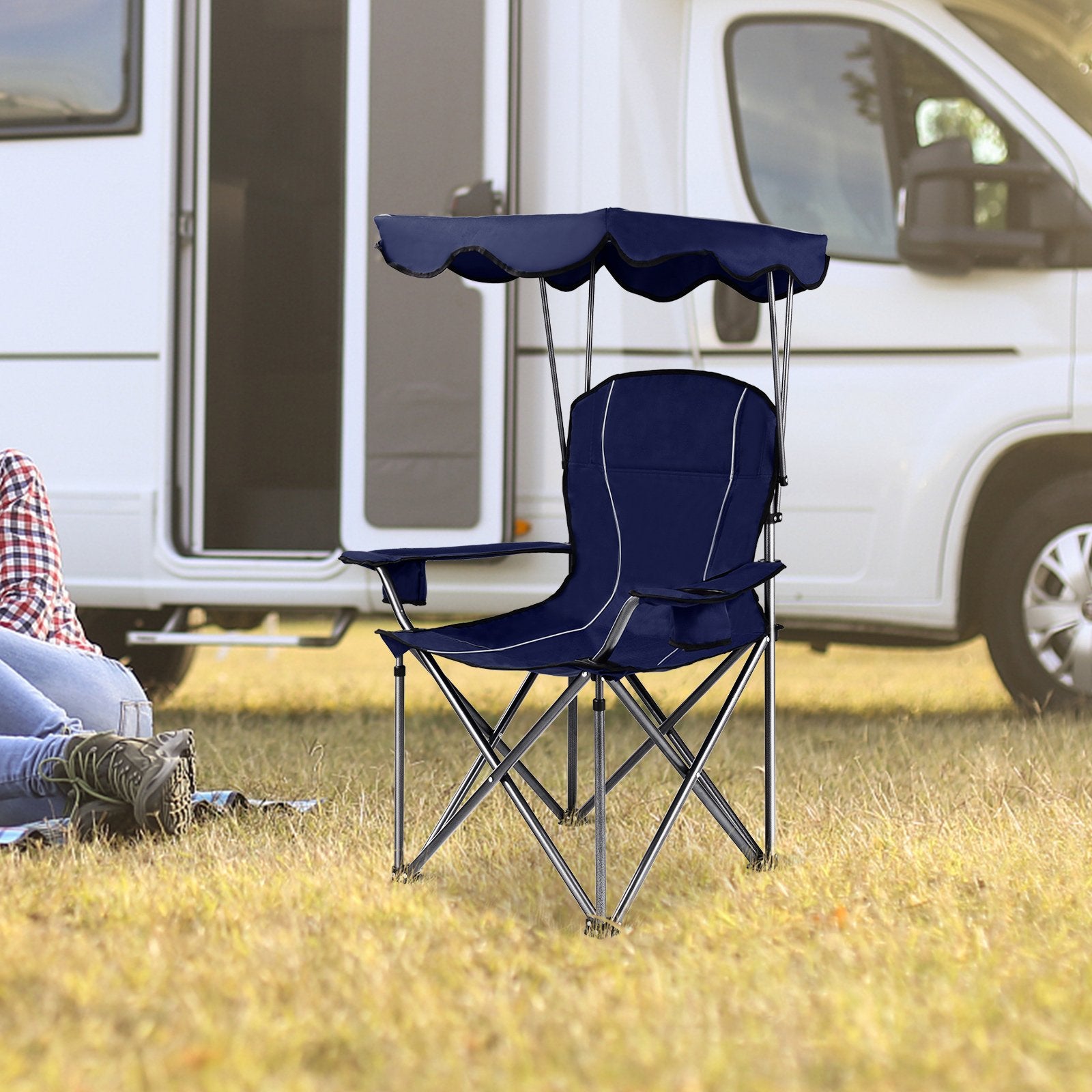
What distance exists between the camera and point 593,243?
97.0 inches

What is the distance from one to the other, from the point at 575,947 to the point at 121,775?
0.95 metres

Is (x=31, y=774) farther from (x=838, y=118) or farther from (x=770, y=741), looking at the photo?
(x=838, y=118)

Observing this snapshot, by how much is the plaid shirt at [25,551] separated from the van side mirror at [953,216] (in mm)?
2464

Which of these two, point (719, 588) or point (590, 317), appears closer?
point (719, 588)

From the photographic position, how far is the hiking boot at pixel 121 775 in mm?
2609

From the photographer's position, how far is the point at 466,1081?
166cm

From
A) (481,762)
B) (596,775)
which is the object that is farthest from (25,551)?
(596,775)

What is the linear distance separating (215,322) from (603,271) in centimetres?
137

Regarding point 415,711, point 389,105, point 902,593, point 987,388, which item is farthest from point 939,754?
point 389,105

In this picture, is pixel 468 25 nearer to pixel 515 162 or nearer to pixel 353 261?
pixel 515 162

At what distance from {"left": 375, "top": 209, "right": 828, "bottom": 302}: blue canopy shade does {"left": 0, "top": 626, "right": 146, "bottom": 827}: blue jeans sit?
1.05 metres

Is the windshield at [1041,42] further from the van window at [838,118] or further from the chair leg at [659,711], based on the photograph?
the chair leg at [659,711]

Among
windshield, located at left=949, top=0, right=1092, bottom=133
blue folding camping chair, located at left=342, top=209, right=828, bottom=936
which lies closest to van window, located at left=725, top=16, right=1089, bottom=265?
windshield, located at left=949, top=0, right=1092, bottom=133

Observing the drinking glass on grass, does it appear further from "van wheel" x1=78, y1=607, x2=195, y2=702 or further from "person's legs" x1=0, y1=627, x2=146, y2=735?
"van wheel" x1=78, y1=607, x2=195, y2=702
